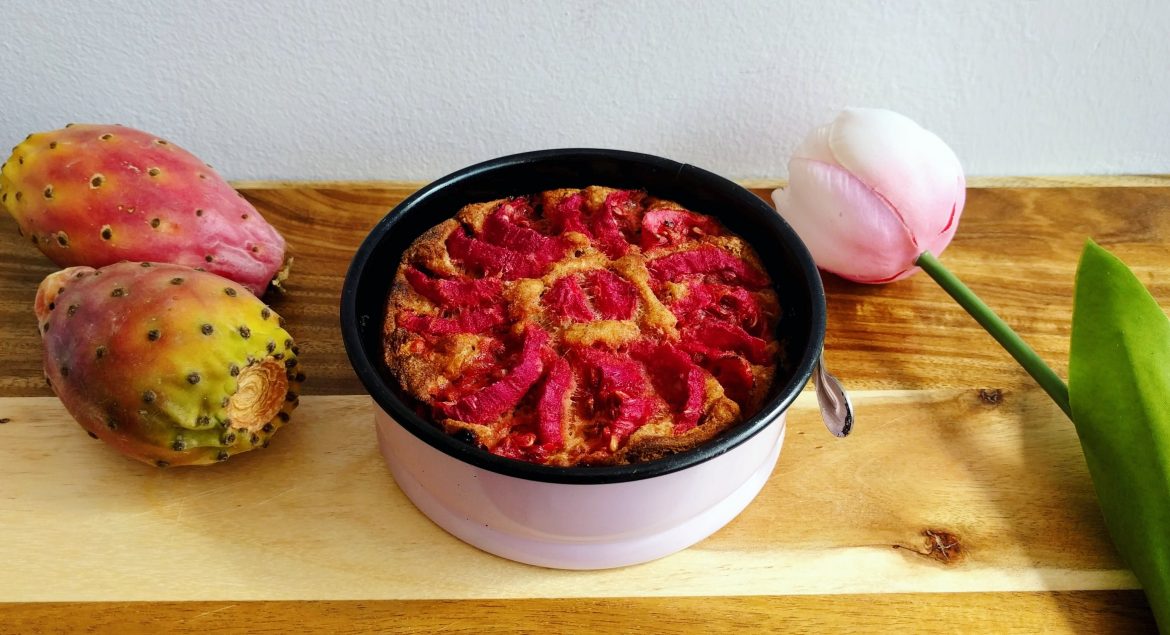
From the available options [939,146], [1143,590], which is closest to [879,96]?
[939,146]

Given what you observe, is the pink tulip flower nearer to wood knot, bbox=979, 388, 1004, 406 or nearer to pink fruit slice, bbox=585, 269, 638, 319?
wood knot, bbox=979, 388, 1004, 406

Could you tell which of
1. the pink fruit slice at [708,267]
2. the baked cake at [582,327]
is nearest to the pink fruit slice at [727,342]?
the baked cake at [582,327]

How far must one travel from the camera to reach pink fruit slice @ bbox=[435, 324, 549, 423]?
3.51ft

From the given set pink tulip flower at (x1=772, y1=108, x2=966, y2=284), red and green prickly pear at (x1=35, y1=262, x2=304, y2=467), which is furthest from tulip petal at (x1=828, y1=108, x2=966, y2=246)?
red and green prickly pear at (x1=35, y1=262, x2=304, y2=467)

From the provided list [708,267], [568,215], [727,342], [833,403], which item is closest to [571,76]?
[568,215]

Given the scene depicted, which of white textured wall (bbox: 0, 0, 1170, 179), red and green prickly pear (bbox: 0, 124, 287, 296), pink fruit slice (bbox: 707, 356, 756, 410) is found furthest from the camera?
white textured wall (bbox: 0, 0, 1170, 179)

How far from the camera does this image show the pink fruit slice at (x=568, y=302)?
1.17 m

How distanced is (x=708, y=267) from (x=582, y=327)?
0.68 ft

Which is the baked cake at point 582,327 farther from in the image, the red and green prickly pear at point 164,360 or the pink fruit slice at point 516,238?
the red and green prickly pear at point 164,360

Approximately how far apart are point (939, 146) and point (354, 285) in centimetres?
83

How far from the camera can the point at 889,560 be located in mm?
1123

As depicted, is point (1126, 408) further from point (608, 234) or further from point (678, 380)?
point (608, 234)

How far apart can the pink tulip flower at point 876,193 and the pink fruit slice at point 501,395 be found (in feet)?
1.64

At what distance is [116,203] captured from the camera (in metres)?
1.23
